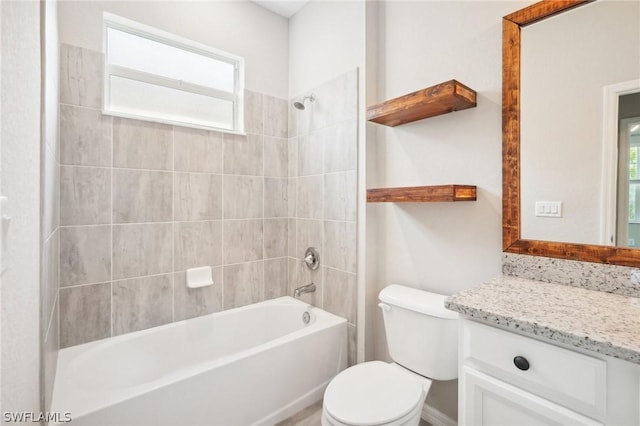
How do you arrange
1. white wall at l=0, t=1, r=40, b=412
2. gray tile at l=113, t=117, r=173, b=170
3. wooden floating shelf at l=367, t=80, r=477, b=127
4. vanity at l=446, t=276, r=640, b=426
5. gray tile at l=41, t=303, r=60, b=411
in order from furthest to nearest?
1. gray tile at l=113, t=117, r=173, b=170
2. wooden floating shelf at l=367, t=80, r=477, b=127
3. gray tile at l=41, t=303, r=60, b=411
4. vanity at l=446, t=276, r=640, b=426
5. white wall at l=0, t=1, r=40, b=412

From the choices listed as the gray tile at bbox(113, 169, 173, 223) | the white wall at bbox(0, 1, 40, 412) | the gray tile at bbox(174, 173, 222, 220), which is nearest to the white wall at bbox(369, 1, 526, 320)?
the gray tile at bbox(174, 173, 222, 220)

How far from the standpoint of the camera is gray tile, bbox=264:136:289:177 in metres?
2.46

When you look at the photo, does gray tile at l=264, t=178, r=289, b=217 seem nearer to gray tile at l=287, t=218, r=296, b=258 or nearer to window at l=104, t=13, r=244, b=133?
gray tile at l=287, t=218, r=296, b=258

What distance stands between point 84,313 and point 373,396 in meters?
1.68

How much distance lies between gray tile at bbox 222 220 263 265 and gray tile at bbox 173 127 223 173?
440 mm

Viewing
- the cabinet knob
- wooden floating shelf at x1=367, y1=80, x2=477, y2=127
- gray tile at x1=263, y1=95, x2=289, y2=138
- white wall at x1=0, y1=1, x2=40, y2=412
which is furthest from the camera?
gray tile at x1=263, y1=95, x2=289, y2=138

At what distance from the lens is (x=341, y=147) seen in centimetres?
208

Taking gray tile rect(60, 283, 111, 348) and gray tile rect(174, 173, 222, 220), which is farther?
gray tile rect(174, 173, 222, 220)

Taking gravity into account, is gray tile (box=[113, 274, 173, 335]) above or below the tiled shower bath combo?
below

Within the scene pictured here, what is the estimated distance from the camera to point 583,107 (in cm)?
118

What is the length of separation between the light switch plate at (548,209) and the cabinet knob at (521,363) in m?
0.69

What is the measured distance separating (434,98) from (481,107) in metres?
0.26

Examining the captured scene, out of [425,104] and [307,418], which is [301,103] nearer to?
[425,104]

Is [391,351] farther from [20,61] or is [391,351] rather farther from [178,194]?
[20,61]
